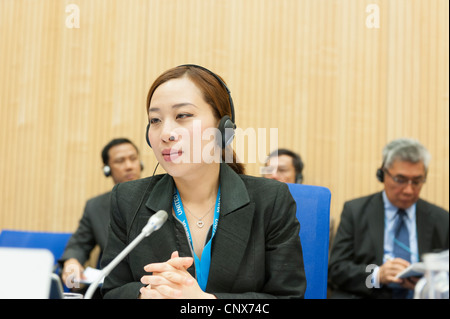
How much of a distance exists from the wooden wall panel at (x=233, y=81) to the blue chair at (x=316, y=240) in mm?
1870

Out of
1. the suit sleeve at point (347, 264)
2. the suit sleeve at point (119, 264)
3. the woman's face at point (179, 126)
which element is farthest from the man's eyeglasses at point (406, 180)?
the suit sleeve at point (119, 264)

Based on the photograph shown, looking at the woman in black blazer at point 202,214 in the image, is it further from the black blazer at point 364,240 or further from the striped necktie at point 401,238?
the striped necktie at point 401,238

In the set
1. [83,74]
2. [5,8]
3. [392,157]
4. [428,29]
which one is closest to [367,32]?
[428,29]

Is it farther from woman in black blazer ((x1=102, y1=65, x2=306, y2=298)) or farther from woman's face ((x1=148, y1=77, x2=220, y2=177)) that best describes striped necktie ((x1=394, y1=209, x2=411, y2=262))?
woman's face ((x1=148, y1=77, x2=220, y2=177))

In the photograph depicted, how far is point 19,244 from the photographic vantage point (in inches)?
108

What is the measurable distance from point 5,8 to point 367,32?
9.42 feet

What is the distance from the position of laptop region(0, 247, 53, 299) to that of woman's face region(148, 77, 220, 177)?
58cm

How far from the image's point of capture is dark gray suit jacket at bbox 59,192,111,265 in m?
2.97

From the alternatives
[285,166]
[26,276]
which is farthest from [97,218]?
[26,276]

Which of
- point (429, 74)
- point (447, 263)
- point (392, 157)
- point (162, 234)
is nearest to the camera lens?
point (447, 263)

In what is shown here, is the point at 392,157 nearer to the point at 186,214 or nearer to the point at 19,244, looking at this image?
the point at 186,214

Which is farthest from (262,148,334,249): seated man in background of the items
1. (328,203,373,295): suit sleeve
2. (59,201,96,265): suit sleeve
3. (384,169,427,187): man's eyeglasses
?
(59,201,96,265): suit sleeve

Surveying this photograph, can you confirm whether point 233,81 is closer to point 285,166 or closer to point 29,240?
point 285,166

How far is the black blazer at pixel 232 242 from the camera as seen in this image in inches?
52.7
